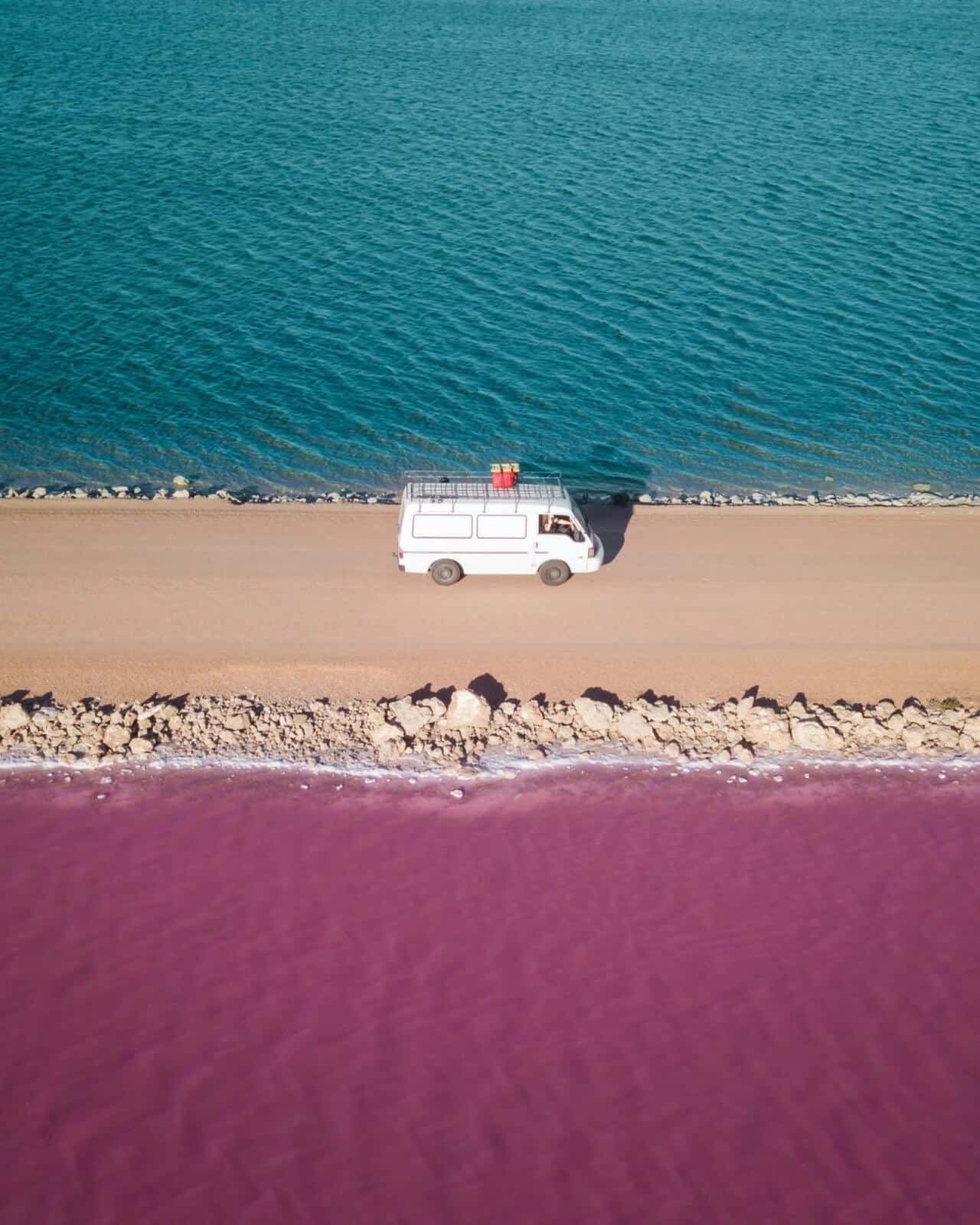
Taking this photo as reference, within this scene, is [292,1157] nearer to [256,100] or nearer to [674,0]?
[256,100]

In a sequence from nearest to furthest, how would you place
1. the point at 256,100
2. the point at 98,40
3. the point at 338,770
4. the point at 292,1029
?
the point at 292,1029, the point at 338,770, the point at 256,100, the point at 98,40

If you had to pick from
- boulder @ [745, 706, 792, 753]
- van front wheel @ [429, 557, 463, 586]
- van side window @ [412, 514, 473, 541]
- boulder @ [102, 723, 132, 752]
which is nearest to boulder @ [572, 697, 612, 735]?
boulder @ [745, 706, 792, 753]

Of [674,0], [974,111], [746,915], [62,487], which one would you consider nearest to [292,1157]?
[746,915]

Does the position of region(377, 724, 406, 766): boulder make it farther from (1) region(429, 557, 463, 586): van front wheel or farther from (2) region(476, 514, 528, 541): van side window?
(2) region(476, 514, 528, 541): van side window

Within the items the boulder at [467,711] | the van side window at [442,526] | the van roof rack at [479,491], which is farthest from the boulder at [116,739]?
the van roof rack at [479,491]

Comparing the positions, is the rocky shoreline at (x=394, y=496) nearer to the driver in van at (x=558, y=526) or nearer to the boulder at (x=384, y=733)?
the driver in van at (x=558, y=526)

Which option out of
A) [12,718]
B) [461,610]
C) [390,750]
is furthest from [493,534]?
[12,718]
